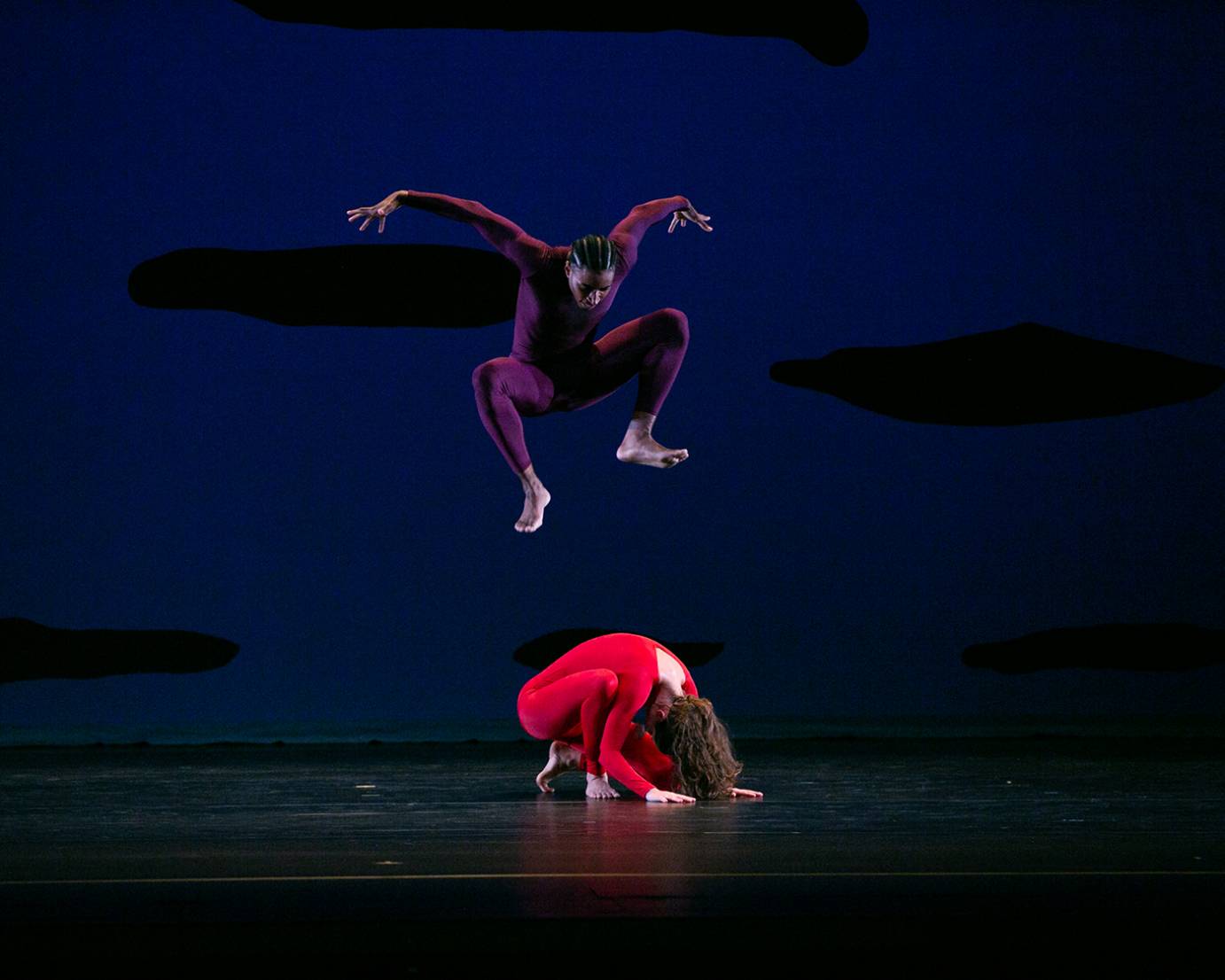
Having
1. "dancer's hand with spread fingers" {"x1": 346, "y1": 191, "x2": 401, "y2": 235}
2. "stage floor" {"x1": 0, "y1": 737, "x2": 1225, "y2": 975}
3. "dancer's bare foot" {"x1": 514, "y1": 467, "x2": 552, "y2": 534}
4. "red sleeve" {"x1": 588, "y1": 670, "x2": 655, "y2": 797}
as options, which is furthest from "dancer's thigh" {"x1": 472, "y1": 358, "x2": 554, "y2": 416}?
"stage floor" {"x1": 0, "y1": 737, "x2": 1225, "y2": 975}

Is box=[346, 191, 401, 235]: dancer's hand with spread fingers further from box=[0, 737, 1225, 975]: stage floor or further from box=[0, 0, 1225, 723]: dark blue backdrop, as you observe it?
box=[0, 0, 1225, 723]: dark blue backdrop

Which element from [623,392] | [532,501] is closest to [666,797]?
[532,501]

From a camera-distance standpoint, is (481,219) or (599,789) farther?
(481,219)

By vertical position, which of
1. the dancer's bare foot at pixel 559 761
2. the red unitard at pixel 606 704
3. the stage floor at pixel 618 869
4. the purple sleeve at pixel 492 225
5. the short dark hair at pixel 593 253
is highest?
the purple sleeve at pixel 492 225

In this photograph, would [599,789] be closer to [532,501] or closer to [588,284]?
[532,501]

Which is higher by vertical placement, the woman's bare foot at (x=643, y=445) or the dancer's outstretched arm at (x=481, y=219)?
the dancer's outstretched arm at (x=481, y=219)

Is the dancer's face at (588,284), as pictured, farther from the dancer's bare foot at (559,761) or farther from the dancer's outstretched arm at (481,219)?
the dancer's bare foot at (559,761)

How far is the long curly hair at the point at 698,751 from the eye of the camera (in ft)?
13.4

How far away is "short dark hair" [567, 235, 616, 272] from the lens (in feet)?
14.4

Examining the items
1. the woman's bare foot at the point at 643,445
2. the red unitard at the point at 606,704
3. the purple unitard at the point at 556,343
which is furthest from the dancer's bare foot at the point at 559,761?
the woman's bare foot at the point at 643,445

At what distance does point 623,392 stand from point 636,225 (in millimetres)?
1909

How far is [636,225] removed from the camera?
4.71 m

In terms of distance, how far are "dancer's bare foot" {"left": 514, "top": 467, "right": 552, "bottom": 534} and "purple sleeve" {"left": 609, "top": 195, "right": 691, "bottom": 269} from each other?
748 mm

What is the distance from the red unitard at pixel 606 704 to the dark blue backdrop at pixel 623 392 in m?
2.08
